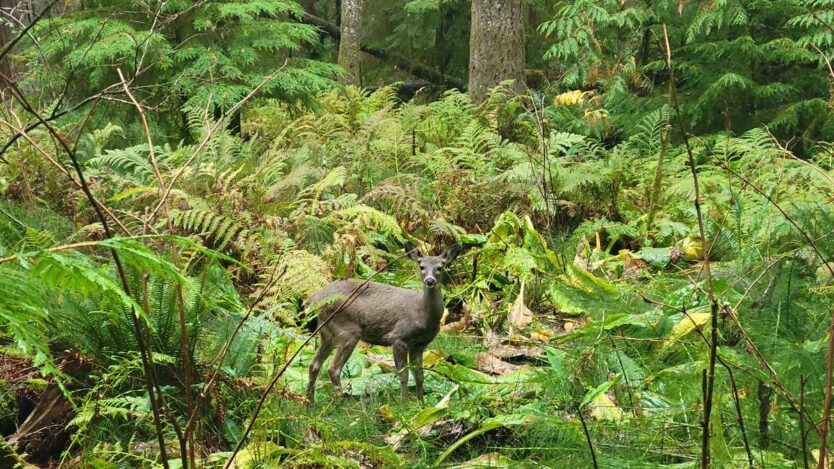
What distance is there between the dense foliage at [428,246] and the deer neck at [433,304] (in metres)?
0.36

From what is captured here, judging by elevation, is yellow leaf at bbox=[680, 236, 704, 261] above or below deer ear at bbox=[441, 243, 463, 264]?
below

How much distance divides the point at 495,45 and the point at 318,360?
23.6 ft

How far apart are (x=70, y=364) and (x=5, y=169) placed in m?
4.48

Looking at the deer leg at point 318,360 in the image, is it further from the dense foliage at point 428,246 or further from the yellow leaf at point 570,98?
the yellow leaf at point 570,98

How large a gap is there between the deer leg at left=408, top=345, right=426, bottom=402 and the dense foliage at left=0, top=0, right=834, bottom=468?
20 centimetres

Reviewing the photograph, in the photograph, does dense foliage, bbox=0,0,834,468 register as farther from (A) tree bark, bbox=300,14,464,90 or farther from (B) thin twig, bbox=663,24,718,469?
(A) tree bark, bbox=300,14,464,90

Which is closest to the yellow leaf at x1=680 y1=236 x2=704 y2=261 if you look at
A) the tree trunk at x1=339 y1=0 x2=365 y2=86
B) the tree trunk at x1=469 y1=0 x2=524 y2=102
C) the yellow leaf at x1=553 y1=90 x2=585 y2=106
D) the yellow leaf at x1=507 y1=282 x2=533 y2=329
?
the yellow leaf at x1=507 y1=282 x2=533 y2=329

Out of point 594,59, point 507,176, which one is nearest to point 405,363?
point 507,176

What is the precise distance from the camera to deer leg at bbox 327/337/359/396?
5125mm

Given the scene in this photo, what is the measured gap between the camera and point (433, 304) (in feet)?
17.8

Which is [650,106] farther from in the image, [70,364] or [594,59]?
[70,364]

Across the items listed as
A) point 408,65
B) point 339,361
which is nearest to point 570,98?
point 408,65

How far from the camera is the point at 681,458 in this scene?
11.3 feet

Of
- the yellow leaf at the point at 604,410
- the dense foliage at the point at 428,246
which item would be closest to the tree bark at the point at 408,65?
the dense foliage at the point at 428,246
